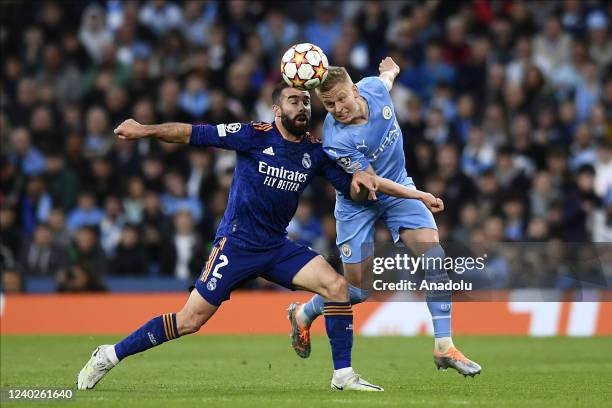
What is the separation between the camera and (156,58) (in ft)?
70.1

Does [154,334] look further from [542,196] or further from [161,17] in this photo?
[161,17]

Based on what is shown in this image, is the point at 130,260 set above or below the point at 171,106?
below

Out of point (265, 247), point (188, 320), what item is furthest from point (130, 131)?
point (188, 320)

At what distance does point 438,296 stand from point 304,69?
7.67ft

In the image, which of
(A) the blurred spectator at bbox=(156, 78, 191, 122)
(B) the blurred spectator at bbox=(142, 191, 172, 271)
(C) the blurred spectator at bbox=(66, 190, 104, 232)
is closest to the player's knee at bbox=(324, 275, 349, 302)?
(B) the blurred spectator at bbox=(142, 191, 172, 271)

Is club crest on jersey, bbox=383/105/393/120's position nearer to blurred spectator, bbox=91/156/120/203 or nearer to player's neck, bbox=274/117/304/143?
player's neck, bbox=274/117/304/143

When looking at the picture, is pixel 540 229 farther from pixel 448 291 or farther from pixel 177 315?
pixel 177 315

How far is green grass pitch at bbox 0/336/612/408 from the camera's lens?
30.8 feet

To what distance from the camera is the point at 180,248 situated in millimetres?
18562

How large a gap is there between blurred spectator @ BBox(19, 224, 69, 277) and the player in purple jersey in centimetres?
849

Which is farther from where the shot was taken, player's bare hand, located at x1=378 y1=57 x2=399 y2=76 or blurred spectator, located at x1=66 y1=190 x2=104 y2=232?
blurred spectator, located at x1=66 y1=190 x2=104 y2=232

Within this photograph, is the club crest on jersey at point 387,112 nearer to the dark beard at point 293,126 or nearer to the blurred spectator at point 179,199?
the dark beard at point 293,126

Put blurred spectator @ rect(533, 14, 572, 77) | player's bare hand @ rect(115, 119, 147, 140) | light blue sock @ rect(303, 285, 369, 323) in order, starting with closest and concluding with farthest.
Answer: player's bare hand @ rect(115, 119, 147, 140) → light blue sock @ rect(303, 285, 369, 323) → blurred spectator @ rect(533, 14, 572, 77)

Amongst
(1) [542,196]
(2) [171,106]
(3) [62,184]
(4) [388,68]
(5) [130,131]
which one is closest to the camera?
(5) [130,131]
